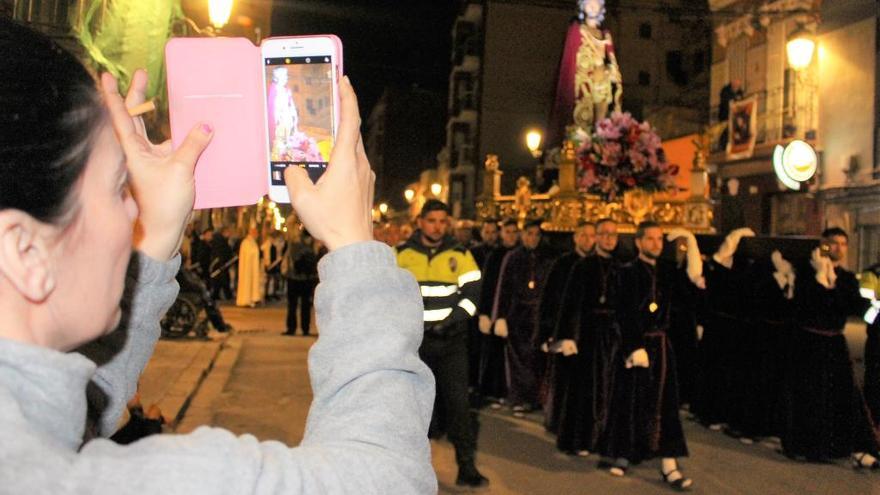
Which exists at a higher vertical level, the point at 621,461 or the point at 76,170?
the point at 76,170

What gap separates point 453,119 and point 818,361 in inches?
1386

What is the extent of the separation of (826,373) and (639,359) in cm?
247

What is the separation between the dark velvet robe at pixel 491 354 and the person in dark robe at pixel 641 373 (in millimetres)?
2931

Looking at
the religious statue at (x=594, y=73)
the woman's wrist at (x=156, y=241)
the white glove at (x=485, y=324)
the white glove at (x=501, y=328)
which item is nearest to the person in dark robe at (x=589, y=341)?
the white glove at (x=501, y=328)

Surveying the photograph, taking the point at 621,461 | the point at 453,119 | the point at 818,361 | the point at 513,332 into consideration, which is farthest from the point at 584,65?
the point at 453,119

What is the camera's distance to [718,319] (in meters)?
9.55

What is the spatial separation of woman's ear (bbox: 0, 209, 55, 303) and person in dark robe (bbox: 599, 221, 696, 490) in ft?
21.9

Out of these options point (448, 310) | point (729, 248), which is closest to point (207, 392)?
point (448, 310)

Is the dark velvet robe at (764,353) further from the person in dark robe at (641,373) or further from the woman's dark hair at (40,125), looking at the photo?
the woman's dark hair at (40,125)

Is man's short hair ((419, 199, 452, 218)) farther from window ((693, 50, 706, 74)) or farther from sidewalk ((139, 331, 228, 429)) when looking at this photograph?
window ((693, 50, 706, 74))

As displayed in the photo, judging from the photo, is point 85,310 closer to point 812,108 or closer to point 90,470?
point 90,470

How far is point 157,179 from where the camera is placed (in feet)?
4.40

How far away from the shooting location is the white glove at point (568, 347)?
770cm

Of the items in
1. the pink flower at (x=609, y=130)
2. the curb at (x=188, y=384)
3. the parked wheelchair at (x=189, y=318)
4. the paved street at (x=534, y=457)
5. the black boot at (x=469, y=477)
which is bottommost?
the paved street at (x=534, y=457)
